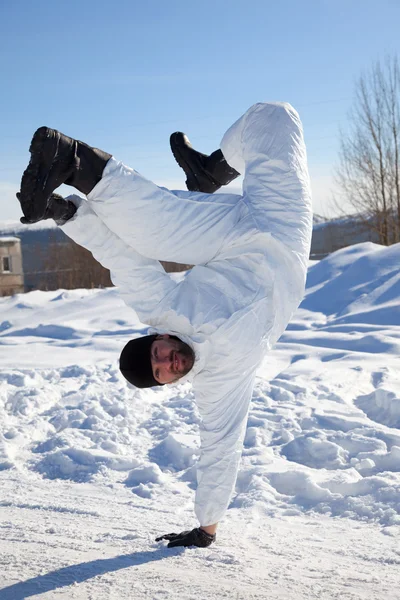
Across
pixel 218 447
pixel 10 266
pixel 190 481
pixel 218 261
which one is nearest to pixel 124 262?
pixel 218 261

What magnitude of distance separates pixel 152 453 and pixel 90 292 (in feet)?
25.3

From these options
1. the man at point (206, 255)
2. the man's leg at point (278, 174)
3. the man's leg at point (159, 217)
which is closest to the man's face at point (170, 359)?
the man at point (206, 255)

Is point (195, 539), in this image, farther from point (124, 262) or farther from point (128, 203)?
point (128, 203)

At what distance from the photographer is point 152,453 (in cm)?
416

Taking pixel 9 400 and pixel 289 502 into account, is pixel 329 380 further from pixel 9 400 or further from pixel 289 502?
pixel 9 400

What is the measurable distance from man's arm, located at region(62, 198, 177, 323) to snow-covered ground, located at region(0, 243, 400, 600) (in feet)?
3.47

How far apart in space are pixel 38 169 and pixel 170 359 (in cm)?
88

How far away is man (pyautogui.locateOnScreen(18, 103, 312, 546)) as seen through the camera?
2498 millimetres

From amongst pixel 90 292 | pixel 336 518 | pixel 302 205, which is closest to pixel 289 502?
pixel 336 518

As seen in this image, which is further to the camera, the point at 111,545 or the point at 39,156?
the point at 111,545

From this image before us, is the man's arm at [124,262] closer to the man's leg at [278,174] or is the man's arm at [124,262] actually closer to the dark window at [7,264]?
the man's leg at [278,174]

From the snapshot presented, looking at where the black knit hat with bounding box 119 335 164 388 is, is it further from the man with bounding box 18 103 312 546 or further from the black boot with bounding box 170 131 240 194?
the black boot with bounding box 170 131 240 194

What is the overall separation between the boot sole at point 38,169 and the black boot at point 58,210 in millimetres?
52

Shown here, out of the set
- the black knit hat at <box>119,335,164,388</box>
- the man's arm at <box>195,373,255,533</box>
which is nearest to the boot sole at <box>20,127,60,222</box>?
the black knit hat at <box>119,335,164,388</box>
